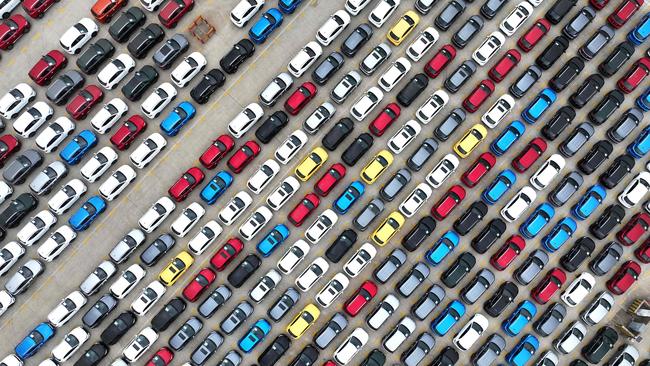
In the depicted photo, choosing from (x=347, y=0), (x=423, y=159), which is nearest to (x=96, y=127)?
(x=347, y=0)

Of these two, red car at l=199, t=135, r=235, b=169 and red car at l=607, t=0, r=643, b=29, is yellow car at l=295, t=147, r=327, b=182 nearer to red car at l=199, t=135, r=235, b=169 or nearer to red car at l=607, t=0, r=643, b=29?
red car at l=199, t=135, r=235, b=169

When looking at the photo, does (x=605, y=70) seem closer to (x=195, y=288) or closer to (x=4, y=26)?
(x=195, y=288)

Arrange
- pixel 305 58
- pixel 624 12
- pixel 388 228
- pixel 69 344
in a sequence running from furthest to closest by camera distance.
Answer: pixel 624 12
pixel 305 58
pixel 388 228
pixel 69 344

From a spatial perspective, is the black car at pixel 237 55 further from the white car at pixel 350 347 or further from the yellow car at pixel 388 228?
the white car at pixel 350 347

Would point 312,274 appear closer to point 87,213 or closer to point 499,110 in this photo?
point 87,213

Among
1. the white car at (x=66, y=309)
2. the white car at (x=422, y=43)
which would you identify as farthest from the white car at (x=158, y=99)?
the white car at (x=422, y=43)

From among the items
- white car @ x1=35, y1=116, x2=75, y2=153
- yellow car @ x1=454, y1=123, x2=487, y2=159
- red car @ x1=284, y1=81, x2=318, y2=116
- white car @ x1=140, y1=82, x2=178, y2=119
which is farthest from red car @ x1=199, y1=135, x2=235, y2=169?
yellow car @ x1=454, y1=123, x2=487, y2=159

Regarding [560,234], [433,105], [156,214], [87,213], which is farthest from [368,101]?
[87,213]
